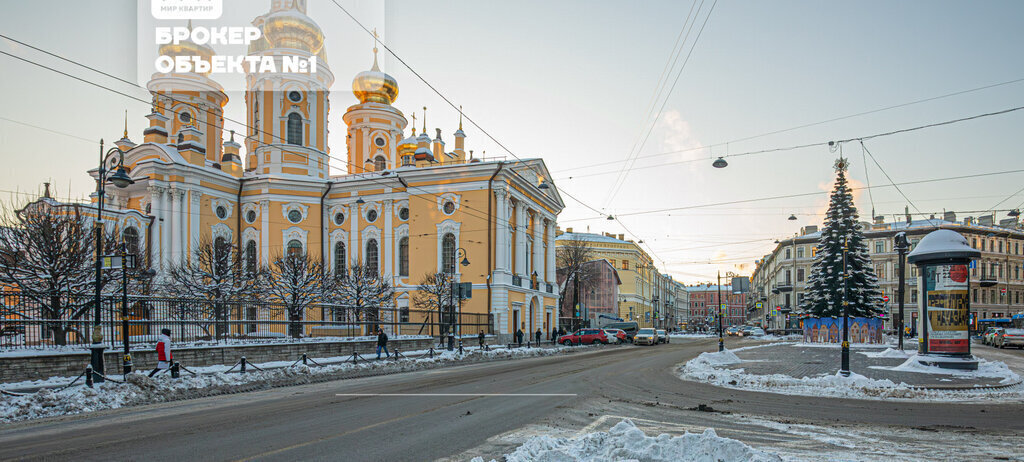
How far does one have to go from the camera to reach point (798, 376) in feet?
59.9

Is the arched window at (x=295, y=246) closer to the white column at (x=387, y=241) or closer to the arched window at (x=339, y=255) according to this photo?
the arched window at (x=339, y=255)

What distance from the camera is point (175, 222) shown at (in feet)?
161

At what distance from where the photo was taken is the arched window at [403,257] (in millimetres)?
52688

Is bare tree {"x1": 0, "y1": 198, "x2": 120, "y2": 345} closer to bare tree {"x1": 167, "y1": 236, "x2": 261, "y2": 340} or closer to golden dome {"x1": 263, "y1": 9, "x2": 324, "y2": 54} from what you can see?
bare tree {"x1": 167, "y1": 236, "x2": 261, "y2": 340}

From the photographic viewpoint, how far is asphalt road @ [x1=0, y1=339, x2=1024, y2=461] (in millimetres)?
8531

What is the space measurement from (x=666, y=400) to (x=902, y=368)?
1079 cm

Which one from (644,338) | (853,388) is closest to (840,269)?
(644,338)

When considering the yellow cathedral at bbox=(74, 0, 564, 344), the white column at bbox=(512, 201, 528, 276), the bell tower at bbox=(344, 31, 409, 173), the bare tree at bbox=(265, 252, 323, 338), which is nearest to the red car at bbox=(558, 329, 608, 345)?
the yellow cathedral at bbox=(74, 0, 564, 344)

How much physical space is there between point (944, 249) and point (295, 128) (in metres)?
49.5

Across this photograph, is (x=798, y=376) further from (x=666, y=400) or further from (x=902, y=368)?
(x=666, y=400)

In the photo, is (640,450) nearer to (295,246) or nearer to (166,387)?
(166,387)

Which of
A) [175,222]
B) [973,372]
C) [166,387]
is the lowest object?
[973,372]

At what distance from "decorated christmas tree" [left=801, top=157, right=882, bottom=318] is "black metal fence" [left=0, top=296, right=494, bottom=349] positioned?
29.2m

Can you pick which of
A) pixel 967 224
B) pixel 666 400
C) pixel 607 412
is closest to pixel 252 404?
pixel 607 412
